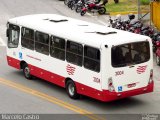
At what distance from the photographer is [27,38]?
824 inches

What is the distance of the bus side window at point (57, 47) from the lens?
18.9 metres

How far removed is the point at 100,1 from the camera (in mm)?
38719

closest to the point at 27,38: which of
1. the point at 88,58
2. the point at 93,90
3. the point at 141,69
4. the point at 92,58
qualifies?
the point at 88,58

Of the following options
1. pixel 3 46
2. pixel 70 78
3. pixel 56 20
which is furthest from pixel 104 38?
pixel 3 46

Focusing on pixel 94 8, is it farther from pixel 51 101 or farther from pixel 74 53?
pixel 51 101

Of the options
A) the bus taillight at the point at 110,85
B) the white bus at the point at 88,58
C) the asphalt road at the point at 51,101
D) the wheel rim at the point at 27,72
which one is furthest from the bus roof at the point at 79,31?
the asphalt road at the point at 51,101

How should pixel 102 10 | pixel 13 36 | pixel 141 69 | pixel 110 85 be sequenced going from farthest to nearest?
pixel 102 10 < pixel 13 36 < pixel 141 69 < pixel 110 85

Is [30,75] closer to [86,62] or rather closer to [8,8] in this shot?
[86,62]

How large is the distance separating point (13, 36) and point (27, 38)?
1176 mm

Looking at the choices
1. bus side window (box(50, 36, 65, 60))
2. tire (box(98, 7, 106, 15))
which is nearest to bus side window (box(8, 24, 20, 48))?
bus side window (box(50, 36, 65, 60))

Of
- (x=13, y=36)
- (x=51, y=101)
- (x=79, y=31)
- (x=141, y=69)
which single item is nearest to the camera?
(x=141, y=69)

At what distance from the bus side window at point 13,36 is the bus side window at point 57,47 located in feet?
8.52

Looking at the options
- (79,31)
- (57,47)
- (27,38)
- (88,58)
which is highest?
(79,31)

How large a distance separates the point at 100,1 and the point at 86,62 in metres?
Answer: 21.5
